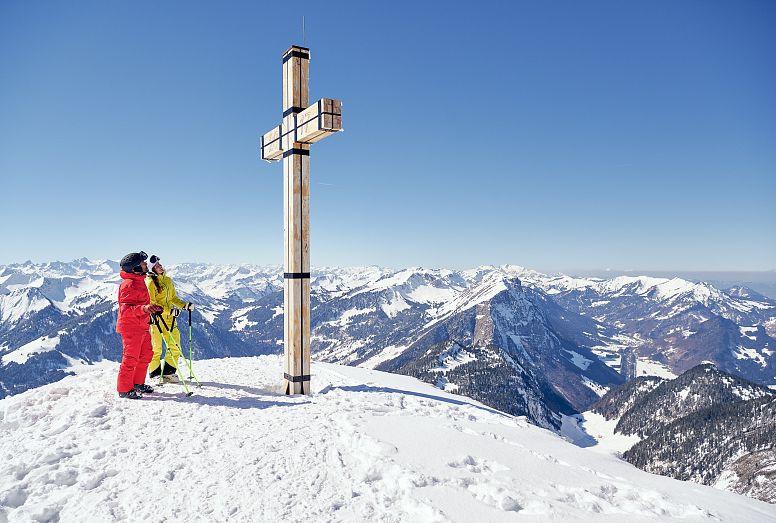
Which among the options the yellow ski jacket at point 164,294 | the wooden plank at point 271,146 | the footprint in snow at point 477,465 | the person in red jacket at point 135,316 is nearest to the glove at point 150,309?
the person in red jacket at point 135,316

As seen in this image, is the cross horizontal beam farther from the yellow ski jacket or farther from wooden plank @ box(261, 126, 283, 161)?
the yellow ski jacket

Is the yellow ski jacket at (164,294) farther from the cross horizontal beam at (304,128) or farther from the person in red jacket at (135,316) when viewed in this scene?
the cross horizontal beam at (304,128)

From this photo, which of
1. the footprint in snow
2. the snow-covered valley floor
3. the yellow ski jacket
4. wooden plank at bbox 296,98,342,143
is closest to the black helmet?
the yellow ski jacket

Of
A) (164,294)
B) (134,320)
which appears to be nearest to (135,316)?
(134,320)

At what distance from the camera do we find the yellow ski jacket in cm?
1254

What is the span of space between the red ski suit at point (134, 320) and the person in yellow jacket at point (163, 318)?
1116 millimetres

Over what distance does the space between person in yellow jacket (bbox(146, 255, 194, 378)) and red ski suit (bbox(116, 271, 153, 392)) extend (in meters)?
1.12

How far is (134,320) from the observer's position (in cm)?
1089

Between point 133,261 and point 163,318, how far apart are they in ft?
6.59

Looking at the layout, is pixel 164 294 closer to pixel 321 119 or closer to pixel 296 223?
pixel 296 223

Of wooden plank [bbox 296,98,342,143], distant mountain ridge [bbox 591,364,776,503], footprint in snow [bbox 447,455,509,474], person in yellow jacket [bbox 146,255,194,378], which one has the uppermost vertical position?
wooden plank [bbox 296,98,342,143]

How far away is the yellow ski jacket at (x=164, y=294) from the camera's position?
1254cm

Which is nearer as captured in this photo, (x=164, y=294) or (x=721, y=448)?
(x=164, y=294)

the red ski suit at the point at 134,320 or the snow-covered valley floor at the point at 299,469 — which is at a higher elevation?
the red ski suit at the point at 134,320
